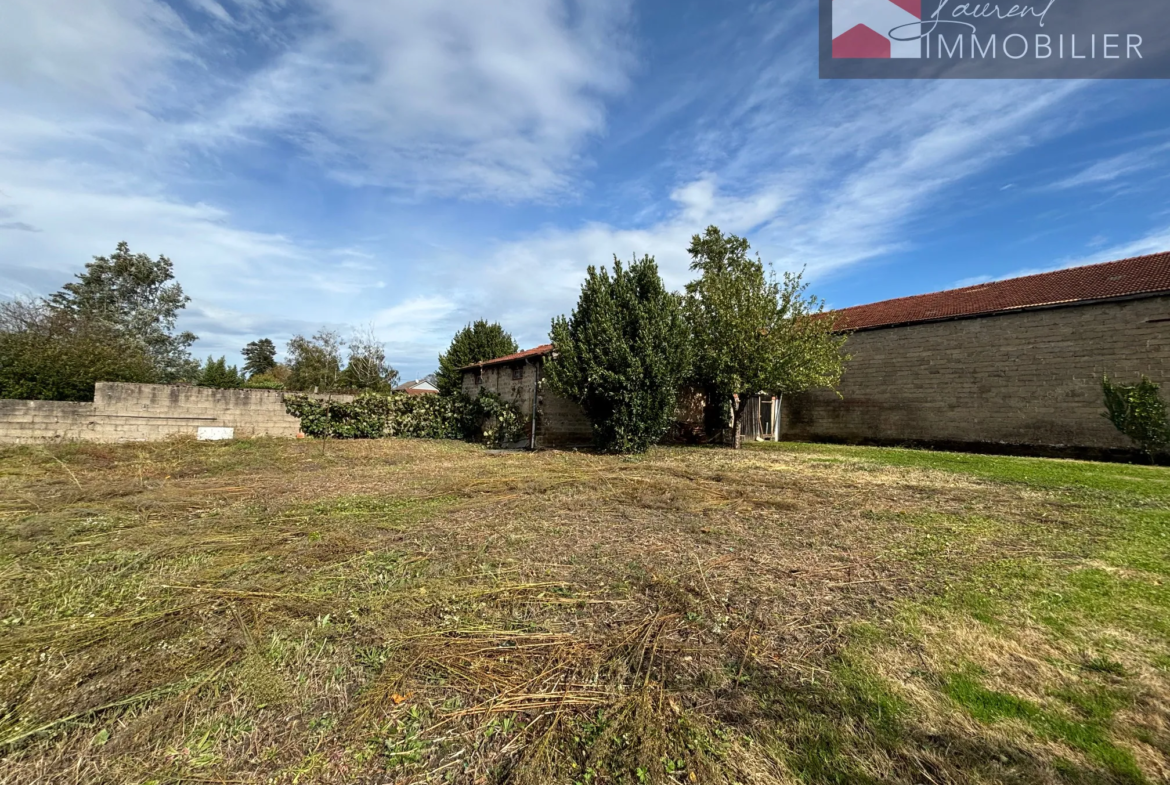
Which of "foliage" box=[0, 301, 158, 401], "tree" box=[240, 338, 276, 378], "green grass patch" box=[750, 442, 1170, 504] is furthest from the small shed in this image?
"tree" box=[240, 338, 276, 378]

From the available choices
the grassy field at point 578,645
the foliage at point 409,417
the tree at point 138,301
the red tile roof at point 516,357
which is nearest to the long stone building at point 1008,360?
the grassy field at point 578,645

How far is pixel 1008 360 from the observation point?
12922mm

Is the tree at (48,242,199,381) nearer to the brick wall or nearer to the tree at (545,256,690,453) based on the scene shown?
the tree at (545,256,690,453)

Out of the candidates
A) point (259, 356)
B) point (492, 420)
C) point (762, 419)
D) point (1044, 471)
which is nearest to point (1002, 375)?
point (1044, 471)

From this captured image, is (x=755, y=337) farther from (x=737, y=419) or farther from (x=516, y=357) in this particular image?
(x=516, y=357)

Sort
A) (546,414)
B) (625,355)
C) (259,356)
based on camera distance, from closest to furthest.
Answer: (625,355) → (546,414) → (259,356)

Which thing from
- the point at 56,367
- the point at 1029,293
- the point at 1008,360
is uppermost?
the point at 1029,293

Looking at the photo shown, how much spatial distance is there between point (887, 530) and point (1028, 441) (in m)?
11.9

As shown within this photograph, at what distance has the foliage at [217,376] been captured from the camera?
2288 centimetres

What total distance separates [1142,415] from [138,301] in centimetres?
4079

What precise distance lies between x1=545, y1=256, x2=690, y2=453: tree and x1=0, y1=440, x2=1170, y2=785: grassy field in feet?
20.5

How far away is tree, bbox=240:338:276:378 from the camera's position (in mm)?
48281

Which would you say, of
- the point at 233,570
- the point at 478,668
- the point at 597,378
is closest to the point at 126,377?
the point at 597,378

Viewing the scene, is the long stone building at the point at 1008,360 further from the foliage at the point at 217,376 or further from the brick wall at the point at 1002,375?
the foliage at the point at 217,376
